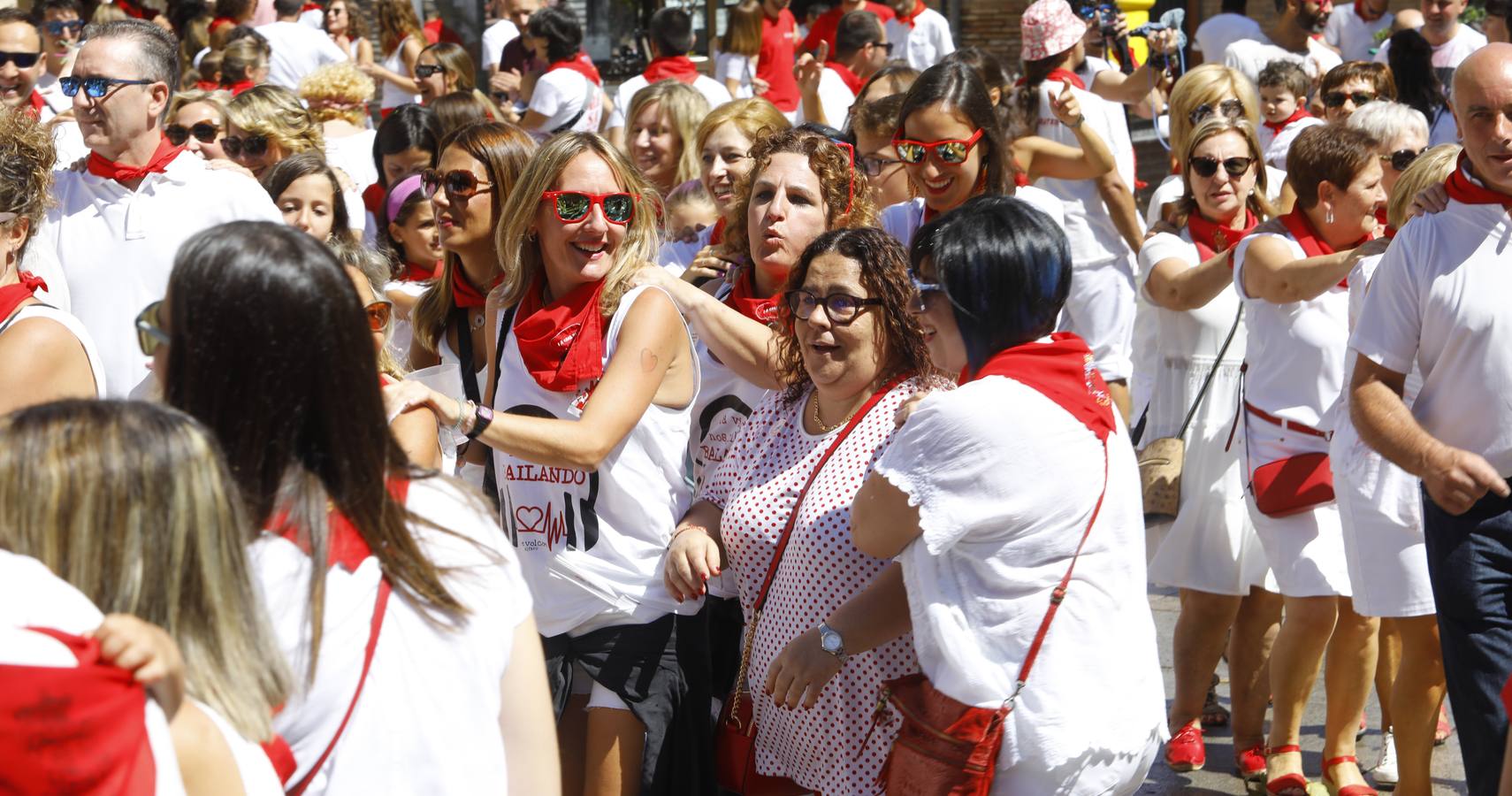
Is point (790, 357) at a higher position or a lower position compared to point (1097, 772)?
higher

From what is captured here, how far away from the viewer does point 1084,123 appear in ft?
19.5

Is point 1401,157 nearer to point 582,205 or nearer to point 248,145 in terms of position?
point 582,205

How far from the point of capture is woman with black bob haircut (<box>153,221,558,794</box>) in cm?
176

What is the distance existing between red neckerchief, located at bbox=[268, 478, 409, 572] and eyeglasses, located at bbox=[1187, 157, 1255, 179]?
384cm

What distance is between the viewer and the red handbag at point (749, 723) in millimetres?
3229

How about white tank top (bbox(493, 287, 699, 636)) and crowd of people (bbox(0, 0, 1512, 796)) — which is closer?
crowd of people (bbox(0, 0, 1512, 796))

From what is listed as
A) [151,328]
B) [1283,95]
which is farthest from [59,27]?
[151,328]

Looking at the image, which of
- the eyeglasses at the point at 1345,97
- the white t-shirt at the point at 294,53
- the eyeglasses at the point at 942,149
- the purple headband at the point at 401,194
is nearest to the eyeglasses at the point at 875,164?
the eyeglasses at the point at 942,149

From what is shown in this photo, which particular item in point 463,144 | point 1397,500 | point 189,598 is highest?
point 189,598

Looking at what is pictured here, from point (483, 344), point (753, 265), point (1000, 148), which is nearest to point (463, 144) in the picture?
point (483, 344)

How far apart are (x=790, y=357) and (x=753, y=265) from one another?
589mm

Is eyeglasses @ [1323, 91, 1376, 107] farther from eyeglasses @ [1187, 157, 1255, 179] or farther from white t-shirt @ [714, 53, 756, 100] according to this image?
white t-shirt @ [714, 53, 756, 100]

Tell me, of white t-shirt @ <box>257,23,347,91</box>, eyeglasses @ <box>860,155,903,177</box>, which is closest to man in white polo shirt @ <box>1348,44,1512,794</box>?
eyeglasses @ <box>860,155,903,177</box>

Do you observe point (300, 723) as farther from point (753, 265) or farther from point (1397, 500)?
point (1397, 500)
